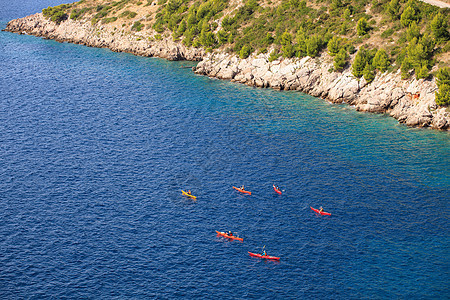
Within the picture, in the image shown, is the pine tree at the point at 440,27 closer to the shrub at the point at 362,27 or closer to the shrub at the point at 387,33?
the shrub at the point at 387,33

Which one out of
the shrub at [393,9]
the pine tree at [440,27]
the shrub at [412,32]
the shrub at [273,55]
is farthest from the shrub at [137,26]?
the pine tree at [440,27]

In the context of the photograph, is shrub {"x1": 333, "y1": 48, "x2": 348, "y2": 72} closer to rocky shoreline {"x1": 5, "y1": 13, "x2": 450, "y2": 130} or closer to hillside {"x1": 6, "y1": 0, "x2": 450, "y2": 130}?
hillside {"x1": 6, "y1": 0, "x2": 450, "y2": 130}

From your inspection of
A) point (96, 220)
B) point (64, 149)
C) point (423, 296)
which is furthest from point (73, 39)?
point (423, 296)

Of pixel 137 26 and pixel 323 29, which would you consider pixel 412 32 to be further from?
pixel 137 26

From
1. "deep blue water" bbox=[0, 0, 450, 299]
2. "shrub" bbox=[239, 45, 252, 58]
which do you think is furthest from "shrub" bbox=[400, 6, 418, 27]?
"shrub" bbox=[239, 45, 252, 58]

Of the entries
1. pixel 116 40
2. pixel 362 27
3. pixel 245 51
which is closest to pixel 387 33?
pixel 362 27
